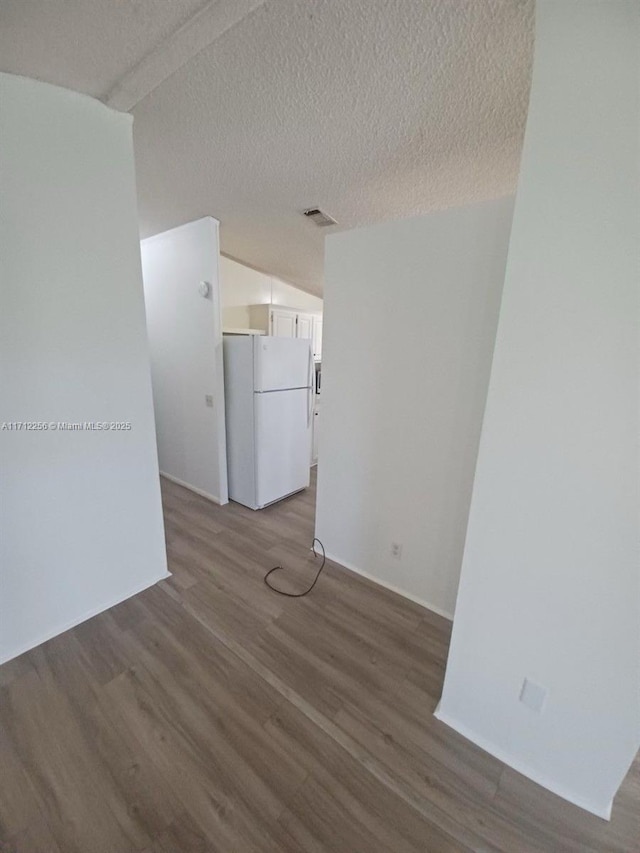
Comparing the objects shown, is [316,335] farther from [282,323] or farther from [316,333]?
[282,323]

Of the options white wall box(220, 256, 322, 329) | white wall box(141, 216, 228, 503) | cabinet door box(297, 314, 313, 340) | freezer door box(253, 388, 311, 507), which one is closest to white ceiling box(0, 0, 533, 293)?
white wall box(141, 216, 228, 503)

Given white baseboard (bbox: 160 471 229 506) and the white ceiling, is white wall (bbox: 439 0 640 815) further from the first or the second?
white baseboard (bbox: 160 471 229 506)

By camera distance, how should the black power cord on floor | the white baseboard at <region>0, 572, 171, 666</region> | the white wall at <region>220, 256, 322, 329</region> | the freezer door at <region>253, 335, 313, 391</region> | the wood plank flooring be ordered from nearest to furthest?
the wood plank flooring, the white baseboard at <region>0, 572, 171, 666</region>, the black power cord on floor, the freezer door at <region>253, 335, 313, 391</region>, the white wall at <region>220, 256, 322, 329</region>

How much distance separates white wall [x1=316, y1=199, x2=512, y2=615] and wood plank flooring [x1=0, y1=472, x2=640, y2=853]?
450mm

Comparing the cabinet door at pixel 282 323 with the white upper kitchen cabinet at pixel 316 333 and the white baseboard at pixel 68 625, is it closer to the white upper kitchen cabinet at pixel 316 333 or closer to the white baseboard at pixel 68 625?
the white upper kitchen cabinet at pixel 316 333

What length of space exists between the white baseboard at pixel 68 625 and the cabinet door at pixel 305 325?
10.9 feet

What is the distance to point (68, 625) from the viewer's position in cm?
176

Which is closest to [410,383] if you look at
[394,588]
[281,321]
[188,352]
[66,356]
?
[394,588]

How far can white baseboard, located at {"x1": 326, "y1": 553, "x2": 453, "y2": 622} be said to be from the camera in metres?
1.96

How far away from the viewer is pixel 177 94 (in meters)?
1.50

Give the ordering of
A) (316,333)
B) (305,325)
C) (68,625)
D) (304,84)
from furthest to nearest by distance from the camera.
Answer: (316,333) < (305,325) < (68,625) < (304,84)

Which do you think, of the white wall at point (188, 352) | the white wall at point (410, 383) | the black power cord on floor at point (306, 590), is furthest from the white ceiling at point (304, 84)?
the black power cord on floor at point (306, 590)

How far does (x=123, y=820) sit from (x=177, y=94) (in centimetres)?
287

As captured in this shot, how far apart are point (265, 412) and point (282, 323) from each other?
1610 millimetres
